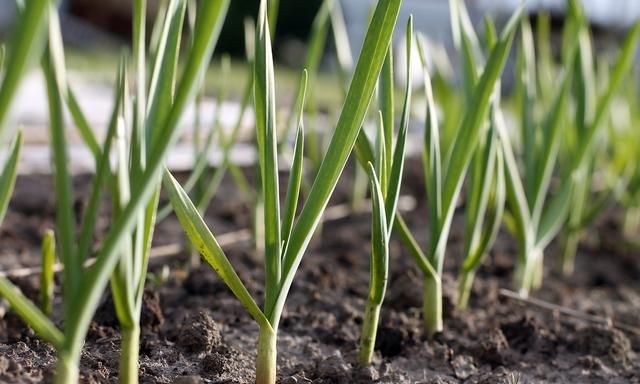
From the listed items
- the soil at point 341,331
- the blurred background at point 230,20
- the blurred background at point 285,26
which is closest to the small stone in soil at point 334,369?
the soil at point 341,331

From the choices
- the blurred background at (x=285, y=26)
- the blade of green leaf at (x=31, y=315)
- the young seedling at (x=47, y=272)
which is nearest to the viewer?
the blade of green leaf at (x=31, y=315)

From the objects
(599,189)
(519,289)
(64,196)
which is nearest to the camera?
(64,196)

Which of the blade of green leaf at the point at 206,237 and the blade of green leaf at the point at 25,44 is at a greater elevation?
the blade of green leaf at the point at 25,44

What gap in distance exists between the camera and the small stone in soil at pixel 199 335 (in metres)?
1.02

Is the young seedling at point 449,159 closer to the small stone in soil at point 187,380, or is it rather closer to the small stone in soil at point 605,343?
the small stone in soil at point 605,343

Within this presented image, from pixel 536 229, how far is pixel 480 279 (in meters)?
0.20

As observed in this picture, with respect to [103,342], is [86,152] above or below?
below

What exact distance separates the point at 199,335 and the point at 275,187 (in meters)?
0.29

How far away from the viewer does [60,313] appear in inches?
47.6

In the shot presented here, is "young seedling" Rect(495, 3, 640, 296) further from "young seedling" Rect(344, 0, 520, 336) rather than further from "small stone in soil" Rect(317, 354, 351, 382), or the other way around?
"small stone in soil" Rect(317, 354, 351, 382)

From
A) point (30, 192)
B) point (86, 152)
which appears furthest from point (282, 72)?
point (30, 192)

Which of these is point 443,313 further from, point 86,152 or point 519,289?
point 86,152

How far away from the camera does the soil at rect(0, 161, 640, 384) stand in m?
0.98

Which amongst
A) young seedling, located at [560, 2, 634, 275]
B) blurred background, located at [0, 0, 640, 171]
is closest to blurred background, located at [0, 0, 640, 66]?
blurred background, located at [0, 0, 640, 171]
